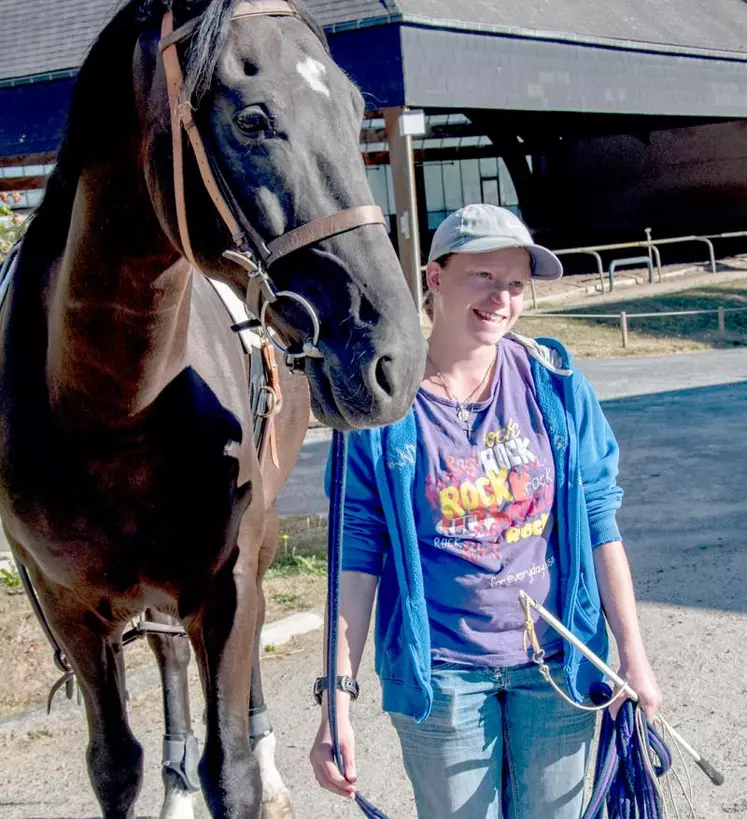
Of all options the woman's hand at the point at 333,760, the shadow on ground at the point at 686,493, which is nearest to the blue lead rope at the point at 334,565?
the woman's hand at the point at 333,760

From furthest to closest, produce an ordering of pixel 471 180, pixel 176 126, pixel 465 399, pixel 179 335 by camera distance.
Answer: pixel 471 180 < pixel 179 335 < pixel 465 399 < pixel 176 126

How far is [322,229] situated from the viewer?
1986 mm

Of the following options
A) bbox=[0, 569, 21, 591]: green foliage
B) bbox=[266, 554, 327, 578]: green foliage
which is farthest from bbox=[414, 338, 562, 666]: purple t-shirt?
bbox=[0, 569, 21, 591]: green foliage

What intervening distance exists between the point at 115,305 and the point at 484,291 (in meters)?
0.85

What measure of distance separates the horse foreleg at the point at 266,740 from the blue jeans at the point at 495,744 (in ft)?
3.93

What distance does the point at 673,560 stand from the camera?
6.16 meters

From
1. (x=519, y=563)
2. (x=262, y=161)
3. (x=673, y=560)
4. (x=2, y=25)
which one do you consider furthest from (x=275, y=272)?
(x=2, y=25)

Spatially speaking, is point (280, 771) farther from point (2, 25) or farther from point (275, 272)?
point (2, 25)

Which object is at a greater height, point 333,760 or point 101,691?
point 333,760

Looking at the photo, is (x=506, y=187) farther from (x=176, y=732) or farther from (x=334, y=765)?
(x=334, y=765)

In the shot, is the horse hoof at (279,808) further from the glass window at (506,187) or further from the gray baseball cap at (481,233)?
the glass window at (506,187)

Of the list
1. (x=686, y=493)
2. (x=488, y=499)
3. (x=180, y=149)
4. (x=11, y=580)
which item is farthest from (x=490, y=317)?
(x=686, y=493)

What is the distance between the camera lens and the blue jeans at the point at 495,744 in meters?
2.41

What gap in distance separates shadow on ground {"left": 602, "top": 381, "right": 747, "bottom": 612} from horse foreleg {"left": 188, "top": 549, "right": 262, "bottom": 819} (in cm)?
306
